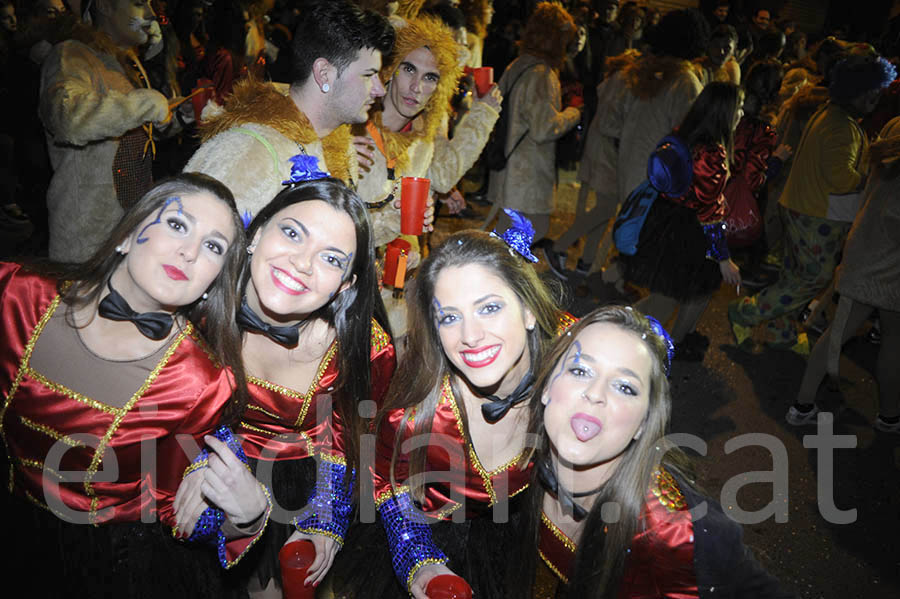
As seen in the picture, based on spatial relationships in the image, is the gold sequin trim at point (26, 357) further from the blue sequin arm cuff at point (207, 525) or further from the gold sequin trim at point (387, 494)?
the gold sequin trim at point (387, 494)

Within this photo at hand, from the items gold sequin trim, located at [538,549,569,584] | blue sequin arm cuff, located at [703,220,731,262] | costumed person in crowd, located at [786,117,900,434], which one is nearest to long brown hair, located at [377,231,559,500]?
gold sequin trim, located at [538,549,569,584]

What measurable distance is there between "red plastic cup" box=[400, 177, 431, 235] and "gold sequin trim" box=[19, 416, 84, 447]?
1.54 m

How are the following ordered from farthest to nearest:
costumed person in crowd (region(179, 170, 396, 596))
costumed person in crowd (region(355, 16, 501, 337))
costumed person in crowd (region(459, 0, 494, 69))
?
1. costumed person in crowd (region(459, 0, 494, 69))
2. costumed person in crowd (region(355, 16, 501, 337))
3. costumed person in crowd (region(179, 170, 396, 596))

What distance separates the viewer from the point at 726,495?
10.9 ft

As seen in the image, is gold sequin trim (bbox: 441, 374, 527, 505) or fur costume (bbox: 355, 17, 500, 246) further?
fur costume (bbox: 355, 17, 500, 246)

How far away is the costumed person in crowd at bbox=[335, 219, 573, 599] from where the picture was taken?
6.61 ft

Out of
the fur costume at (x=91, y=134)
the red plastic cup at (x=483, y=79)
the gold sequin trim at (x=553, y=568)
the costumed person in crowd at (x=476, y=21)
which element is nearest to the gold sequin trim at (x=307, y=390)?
the gold sequin trim at (x=553, y=568)

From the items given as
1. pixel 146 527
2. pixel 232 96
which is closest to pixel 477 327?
pixel 146 527

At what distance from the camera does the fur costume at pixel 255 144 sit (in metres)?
2.34

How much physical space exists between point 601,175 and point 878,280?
2.71 m

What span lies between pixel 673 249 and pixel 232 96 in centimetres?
279

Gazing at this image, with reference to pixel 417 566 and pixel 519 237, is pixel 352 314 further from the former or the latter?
pixel 417 566

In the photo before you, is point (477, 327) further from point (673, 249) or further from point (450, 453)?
point (673, 249)

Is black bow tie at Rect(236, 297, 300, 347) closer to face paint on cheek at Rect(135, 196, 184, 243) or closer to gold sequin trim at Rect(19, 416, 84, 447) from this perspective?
face paint on cheek at Rect(135, 196, 184, 243)
